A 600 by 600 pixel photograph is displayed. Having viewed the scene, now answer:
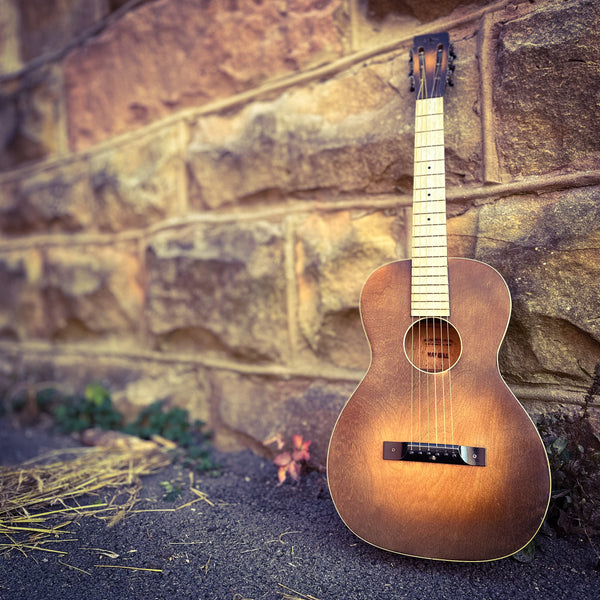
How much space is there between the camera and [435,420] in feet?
4.37

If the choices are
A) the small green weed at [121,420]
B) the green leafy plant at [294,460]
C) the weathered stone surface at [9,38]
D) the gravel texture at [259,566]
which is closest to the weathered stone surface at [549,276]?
the gravel texture at [259,566]

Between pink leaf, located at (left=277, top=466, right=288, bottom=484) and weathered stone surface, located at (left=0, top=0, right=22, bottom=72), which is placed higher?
weathered stone surface, located at (left=0, top=0, right=22, bottom=72)

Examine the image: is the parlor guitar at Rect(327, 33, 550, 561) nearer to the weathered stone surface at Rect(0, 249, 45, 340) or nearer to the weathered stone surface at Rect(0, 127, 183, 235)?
the weathered stone surface at Rect(0, 127, 183, 235)

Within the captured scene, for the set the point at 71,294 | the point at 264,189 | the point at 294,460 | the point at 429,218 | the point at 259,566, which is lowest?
the point at 259,566

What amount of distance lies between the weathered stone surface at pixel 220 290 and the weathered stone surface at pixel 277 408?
122 millimetres

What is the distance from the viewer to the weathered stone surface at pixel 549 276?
4.72 ft

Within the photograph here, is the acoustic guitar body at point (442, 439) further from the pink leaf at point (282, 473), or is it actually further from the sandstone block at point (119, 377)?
the sandstone block at point (119, 377)

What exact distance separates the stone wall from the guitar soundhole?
0.26 m

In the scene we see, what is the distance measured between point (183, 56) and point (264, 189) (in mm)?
787

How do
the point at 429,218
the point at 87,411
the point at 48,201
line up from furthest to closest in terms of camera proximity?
the point at 48,201
the point at 87,411
the point at 429,218

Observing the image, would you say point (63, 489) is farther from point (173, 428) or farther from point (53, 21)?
point (53, 21)

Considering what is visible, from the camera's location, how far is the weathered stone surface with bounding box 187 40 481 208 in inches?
65.0

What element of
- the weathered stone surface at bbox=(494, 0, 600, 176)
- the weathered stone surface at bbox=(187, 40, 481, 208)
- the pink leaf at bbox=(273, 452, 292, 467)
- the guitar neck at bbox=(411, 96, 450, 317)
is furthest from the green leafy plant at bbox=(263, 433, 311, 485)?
the weathered stone surface at bbox=(494, 0, 600, 176)

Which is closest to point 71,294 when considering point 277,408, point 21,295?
point 21,295
